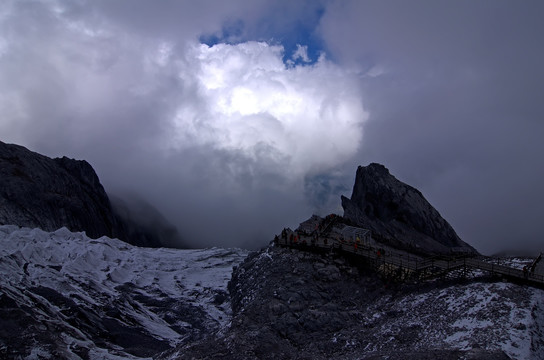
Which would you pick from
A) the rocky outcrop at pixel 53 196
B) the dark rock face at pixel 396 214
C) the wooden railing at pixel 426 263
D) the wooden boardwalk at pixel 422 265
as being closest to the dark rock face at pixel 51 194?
the rocky outcrop at pixel 53 196

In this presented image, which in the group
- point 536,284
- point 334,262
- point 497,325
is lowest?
point 497,325

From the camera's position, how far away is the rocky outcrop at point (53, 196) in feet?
Result: 351

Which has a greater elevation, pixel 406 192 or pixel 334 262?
pixel 406 192

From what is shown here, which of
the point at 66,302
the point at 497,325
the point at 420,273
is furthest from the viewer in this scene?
the point at 66,302

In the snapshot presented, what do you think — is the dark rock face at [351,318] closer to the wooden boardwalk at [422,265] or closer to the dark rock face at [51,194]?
the wooden boardwalk at [422,265]

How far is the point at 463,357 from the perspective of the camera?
28.0 meters

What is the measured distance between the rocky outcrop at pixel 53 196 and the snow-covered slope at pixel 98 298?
2643 centimetres

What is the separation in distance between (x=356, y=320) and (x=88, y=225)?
348 ft

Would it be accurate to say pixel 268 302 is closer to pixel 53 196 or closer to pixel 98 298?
pixel 98 298

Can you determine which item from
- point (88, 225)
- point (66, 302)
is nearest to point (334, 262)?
point (66, 302)

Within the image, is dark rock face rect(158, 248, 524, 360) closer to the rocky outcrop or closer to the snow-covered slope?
the snow-covered slope

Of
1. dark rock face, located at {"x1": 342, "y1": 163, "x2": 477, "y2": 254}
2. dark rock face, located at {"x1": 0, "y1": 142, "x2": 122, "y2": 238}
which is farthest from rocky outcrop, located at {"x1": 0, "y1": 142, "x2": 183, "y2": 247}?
dark rock face, located at {"x1": 342, "y1": 163, "x2": 477, "y2": 254}

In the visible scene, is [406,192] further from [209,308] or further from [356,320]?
[356,320]

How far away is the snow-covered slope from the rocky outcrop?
26.4 metres
